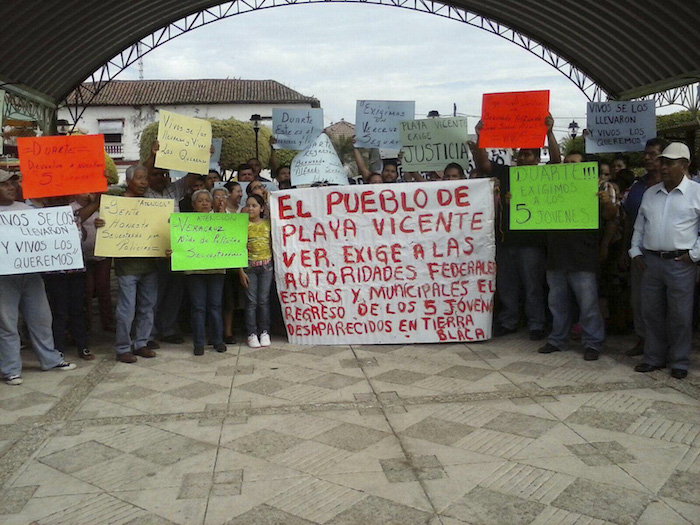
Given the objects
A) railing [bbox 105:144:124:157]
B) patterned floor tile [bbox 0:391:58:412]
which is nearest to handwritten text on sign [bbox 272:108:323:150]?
patterned floor tile [bbox 0:391:58:412]

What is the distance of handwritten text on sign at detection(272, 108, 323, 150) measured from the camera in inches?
300

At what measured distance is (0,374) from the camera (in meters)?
5.48

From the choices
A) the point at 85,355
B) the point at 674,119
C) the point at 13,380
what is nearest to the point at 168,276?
the point at 85,355

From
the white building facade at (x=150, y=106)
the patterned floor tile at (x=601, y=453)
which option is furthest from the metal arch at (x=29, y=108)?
the white building facade at (x=150, y=106)

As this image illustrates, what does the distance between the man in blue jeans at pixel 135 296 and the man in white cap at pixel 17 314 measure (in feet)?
1.74

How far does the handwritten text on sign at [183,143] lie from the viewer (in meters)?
6.01

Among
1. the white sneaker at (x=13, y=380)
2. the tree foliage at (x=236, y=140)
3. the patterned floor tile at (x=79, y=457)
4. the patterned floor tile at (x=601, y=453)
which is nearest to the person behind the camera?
the patterned floor tile at (x=601, y=453)

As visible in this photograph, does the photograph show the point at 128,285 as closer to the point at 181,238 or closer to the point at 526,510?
the point at 181,238

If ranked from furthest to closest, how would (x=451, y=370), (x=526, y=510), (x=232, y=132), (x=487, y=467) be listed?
1. (x=232, y=132)
2. (x=451, y=370)
3. (x=487, y=467)
4. (x=526, y=510)

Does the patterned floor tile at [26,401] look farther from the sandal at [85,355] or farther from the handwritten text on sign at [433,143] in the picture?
the handwritten text on sign at [433,143]

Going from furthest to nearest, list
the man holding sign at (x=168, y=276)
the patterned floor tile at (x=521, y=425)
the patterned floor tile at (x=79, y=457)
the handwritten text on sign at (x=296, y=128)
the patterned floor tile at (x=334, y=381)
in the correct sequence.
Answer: the handwritten text on sign at (x=296, y=128) < the man holding sign at (x=168, y=276) < the patterned floor tile at (x=334, y=381) < the patterned floor tile at (x=521, y=425) < the patterned floor tile at (x=79, y=457)

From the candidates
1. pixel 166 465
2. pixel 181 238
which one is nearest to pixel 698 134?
pixel 181 238

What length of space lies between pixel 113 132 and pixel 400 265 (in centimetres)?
4564

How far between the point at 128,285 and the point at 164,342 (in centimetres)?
99
